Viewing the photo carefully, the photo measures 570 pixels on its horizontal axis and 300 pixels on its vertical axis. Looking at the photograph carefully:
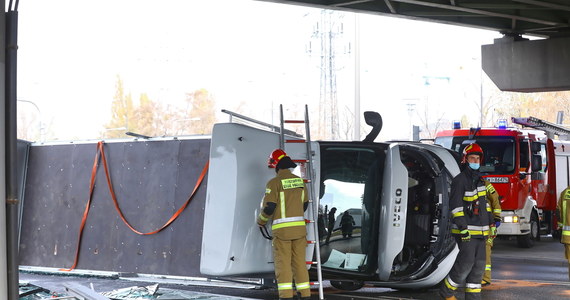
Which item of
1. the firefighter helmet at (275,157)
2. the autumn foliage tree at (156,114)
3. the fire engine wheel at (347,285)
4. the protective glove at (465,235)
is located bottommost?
the fire engine wheel at (347,285)

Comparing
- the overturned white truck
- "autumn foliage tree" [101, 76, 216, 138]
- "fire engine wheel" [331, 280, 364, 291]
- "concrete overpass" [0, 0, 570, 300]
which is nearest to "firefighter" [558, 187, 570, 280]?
the overturned white truck

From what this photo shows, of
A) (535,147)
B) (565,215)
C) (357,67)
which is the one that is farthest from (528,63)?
(565,215)

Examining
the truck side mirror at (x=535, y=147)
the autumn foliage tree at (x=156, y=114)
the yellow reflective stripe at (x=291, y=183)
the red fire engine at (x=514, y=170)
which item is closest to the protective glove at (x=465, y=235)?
the yellow reflective stripe at (x=291, y=183)

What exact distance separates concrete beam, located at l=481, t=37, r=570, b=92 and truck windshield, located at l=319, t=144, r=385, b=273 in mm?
11406

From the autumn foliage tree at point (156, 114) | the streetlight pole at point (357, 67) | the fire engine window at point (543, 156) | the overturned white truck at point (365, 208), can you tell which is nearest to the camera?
the overturned white truck at point (365, 208)

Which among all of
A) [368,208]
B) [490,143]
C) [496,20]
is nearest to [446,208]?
[368,208]

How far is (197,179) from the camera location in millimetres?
10688

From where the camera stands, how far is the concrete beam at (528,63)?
2033 cm

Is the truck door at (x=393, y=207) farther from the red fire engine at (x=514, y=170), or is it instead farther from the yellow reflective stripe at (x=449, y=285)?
the red fire engine at (x=514, y=170)

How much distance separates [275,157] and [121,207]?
3068 millimetres

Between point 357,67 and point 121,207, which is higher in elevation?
point 357,67

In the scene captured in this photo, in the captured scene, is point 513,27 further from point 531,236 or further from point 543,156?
point 531,236

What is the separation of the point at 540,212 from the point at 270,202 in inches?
463

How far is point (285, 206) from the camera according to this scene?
9492 millimetres
